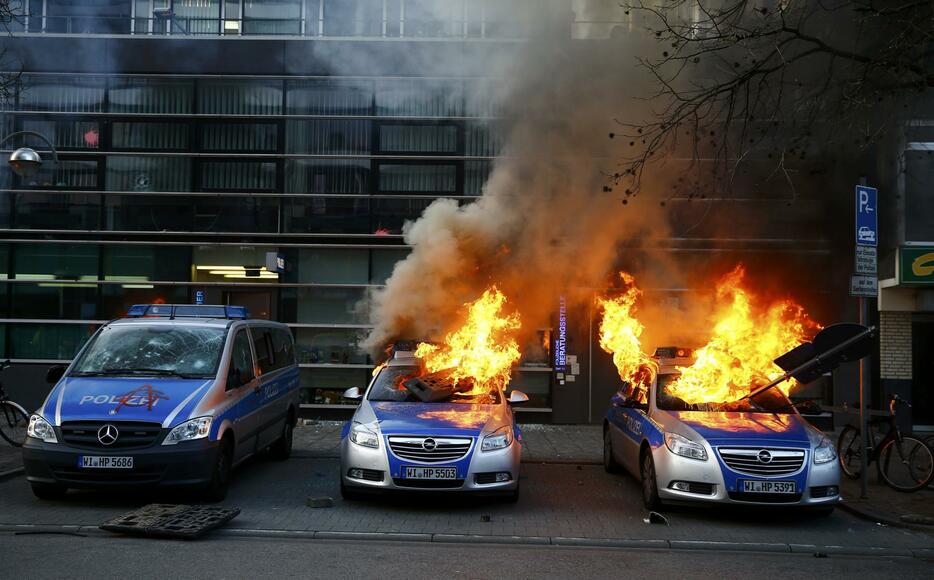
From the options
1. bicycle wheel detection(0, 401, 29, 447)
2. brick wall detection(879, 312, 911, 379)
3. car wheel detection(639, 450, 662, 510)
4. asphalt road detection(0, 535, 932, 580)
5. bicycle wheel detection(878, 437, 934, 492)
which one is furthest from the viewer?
brick wall detection(879, 312, 911, 379)

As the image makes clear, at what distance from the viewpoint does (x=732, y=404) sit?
8484 mm

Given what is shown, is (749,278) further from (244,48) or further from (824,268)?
(244,48)

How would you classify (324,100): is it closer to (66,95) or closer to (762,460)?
(66,95)

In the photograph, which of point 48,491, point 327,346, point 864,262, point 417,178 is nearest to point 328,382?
point 327,346

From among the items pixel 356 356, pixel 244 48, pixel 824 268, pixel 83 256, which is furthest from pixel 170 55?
pixel 824 268

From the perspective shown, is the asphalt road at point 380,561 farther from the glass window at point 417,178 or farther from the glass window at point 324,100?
the glass window at point 324,100

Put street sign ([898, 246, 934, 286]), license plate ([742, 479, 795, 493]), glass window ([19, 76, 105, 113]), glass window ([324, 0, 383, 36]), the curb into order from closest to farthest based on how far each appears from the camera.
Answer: the curb → license plate ([742, 479, 795, 493]) → street sign ([898, 246, 934, 286]) → glass window ([324, 0, 383, 36]) → glass window ([19, 76, 105, 113])

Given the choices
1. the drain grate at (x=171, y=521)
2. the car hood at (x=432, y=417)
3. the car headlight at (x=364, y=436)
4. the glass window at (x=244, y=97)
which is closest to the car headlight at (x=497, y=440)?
the car hood at (x=432, y=417)

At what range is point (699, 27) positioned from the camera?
9.21 metres

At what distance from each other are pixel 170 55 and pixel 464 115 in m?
5.79

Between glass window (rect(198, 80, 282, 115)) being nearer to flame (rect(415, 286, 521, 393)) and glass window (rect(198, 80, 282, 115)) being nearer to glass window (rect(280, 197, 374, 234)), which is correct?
glass window (rect(280, 197, 374, 234))

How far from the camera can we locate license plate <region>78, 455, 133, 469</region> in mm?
7016

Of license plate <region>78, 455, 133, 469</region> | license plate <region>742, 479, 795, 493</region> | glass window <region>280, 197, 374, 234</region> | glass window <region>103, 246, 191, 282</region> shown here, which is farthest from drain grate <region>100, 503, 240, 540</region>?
glass window <region>103, 246, 191, 282</region>

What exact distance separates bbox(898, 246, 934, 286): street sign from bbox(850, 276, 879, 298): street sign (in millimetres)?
5096
